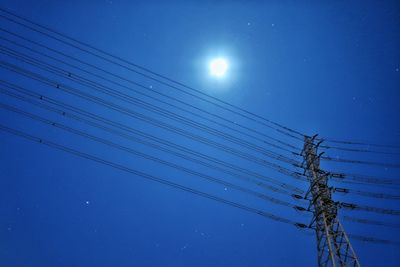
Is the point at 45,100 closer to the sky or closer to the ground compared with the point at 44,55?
closer to the ground

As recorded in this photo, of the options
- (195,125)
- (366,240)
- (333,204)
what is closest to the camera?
(333,204)

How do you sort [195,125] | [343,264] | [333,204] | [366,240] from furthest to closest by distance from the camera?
1. [195,125]
2. [366,240]
3. [333,204]
4. [343,264]

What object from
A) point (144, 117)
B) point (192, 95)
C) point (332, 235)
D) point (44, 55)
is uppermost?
point (192, 95)

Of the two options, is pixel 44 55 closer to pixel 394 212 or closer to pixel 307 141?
pixel 307 141

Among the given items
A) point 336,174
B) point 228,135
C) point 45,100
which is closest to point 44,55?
point 45,100

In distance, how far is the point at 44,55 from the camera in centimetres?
1424

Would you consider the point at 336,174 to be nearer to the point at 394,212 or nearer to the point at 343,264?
the point at 394,212

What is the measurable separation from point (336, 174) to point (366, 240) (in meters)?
3.30

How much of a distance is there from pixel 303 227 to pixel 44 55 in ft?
44.2

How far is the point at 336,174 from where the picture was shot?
52.5ft

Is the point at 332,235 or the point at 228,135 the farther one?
the point at 228,135

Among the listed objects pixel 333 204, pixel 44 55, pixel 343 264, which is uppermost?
pixel 44 55

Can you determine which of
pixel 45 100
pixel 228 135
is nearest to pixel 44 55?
pixel 45 100

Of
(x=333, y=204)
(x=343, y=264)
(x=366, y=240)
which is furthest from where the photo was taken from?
(x=366, y=240)
